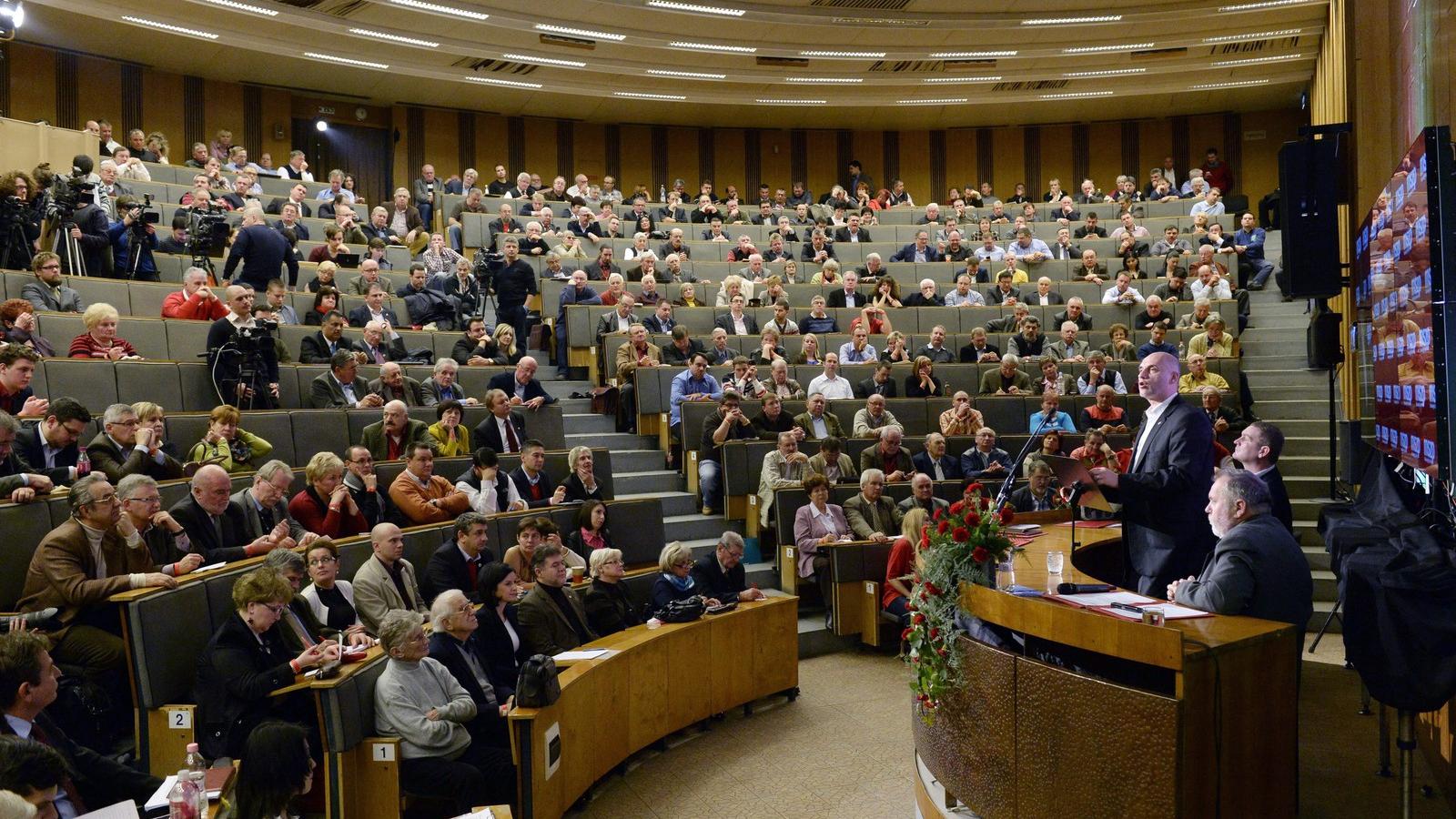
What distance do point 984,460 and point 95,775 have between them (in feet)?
18.5

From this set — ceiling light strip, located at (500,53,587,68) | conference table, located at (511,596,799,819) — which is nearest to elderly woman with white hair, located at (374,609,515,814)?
conference table, located at (511,596,799,819)

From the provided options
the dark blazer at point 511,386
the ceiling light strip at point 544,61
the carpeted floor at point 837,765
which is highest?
the ceiling light strip at point 544,61

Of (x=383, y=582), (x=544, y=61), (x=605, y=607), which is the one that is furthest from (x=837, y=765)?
(x=544, y=61)

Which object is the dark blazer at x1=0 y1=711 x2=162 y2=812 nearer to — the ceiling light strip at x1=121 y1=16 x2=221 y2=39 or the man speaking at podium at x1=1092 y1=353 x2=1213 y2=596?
the man speaking at podium at x1=1092 y1=353 x2=1213 y2=596

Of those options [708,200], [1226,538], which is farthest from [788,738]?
[708,200]

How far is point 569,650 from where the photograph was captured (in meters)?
4.44

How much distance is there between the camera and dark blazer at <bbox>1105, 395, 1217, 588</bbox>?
3133 millimetres

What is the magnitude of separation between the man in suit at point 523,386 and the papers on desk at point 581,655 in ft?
9.61

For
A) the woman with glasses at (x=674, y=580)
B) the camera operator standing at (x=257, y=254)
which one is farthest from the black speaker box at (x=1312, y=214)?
the camera operator standing at (x=257, y=254)

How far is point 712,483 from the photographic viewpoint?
23.4 ft

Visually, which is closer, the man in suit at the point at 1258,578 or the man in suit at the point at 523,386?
the man in suit at the point at 1258,578

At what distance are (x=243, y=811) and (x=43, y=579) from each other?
1.75 meters

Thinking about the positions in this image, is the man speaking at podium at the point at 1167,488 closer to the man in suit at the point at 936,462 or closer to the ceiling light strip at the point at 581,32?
the man in suit at the point at 936,462

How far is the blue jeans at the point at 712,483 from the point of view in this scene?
23.4 ft
